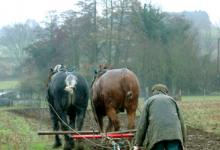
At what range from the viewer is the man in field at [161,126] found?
24.6 ft

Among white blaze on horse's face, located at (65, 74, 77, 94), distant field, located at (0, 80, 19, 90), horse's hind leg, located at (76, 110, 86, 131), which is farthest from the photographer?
distant field, located at (0, 80, 19, 90)

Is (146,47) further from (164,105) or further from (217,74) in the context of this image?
(164,105)

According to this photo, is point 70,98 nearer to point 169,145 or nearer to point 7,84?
point 169,145

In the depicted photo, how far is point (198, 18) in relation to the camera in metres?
130

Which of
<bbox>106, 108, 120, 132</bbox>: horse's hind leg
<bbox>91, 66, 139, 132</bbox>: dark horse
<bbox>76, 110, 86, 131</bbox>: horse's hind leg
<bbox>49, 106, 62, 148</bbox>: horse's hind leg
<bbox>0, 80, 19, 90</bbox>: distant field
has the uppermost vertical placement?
<bbox>91, 66, 139, 132</bbox>: dark horse

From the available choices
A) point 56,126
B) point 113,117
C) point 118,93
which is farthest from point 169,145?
point 56,126

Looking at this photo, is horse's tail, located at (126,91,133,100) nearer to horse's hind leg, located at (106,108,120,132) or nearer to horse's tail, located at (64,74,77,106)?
horse's hind leg, located at (106,108,120,132)

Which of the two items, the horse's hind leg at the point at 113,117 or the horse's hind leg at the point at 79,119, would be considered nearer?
the horse's hind leg at the point at 113,117

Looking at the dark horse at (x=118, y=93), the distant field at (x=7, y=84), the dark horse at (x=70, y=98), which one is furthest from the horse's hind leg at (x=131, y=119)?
the distant field at (x=7, y=84)

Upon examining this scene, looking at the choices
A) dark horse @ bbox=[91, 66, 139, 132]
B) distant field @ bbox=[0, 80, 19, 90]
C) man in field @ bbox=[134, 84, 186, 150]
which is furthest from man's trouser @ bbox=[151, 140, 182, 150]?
distant field @ bbox=[0, 80, 19, 90]

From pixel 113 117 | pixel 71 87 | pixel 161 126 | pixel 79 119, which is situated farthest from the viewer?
pixel 79 119

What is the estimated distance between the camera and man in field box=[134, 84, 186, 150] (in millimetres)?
7512

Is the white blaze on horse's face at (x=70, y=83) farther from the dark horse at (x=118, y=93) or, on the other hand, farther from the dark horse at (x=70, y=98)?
the dark horse at (x=118, y=93)

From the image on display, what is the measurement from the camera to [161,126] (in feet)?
24.7
